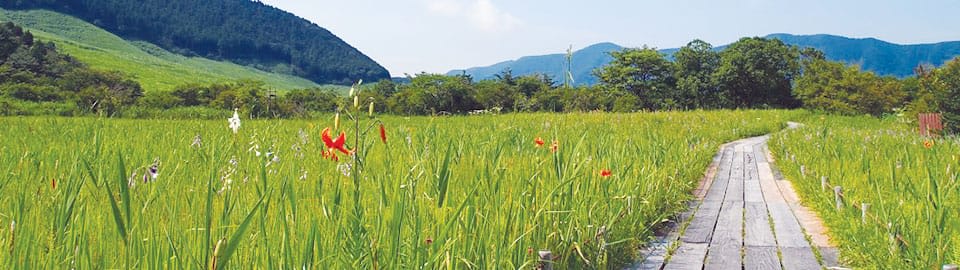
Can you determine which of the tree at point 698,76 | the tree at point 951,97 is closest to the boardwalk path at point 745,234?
the tree at point 951,97

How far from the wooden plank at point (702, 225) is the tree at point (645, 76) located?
5290cm

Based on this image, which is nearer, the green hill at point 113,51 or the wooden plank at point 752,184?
the wooden plank at point 752,184

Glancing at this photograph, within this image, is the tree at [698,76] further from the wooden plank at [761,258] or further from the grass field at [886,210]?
the wooden plank at [761,258]

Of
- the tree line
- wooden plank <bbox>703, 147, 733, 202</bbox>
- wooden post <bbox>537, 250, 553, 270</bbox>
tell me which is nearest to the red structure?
the tree line

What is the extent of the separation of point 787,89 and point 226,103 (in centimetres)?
4655

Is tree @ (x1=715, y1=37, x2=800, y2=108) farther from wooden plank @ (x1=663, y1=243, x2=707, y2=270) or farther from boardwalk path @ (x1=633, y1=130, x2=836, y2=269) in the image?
wooden plank @ (x1=663, y1=243, x2=707, y2=270)

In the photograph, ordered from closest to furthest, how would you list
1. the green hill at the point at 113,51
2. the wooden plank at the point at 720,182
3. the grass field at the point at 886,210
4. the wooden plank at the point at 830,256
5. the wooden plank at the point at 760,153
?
the grass field at the point at 886,210, the wooden plank at the point at 830,256, the wooden plank at the point at 720,182, the wooden plank at the point at 760,153, the green hill at the point at 113,51

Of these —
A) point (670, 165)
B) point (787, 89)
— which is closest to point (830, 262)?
point (670, 165)

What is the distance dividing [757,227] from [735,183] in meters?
2.09

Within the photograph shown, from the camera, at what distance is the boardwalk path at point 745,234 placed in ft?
9.65

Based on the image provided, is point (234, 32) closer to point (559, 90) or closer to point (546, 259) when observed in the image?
point (559, 90)

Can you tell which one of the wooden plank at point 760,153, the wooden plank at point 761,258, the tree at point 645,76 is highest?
the tree at point 645,76

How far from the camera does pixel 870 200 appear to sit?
3.74 m

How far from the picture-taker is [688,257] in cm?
300
